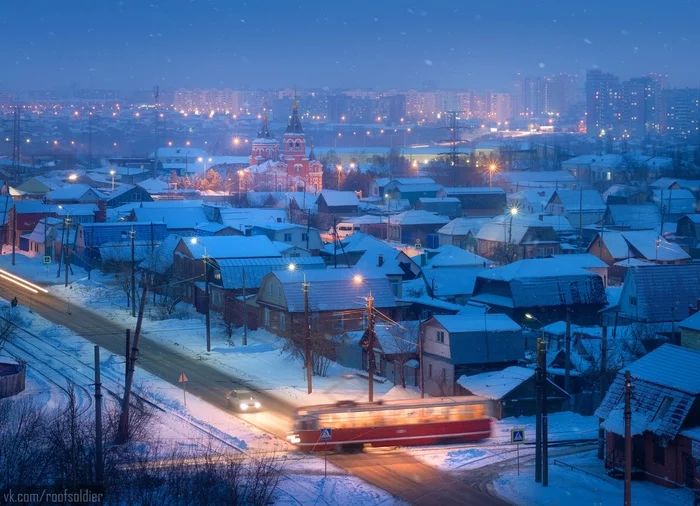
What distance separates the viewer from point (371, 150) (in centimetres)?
8731

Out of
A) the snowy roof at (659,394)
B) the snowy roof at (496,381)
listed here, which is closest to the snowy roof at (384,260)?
the snowy roof at (496,381)

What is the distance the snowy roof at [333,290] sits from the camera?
2053cm

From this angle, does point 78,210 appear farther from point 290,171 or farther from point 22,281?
point 290,171

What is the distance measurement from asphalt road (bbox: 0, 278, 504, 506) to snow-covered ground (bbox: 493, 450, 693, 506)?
42 cm

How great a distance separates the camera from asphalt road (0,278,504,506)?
39.0 feet

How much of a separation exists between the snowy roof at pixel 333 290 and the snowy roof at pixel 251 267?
1701mm

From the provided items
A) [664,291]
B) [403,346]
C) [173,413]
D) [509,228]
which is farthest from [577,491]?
[509,228]

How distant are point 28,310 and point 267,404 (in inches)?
369

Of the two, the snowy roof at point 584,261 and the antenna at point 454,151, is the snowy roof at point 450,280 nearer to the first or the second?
the snowy roof at point 584,261

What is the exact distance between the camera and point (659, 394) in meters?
12.7

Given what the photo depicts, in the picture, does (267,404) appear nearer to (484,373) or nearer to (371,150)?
(484,373)

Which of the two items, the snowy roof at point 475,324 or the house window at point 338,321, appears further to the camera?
the house window at point 338,321

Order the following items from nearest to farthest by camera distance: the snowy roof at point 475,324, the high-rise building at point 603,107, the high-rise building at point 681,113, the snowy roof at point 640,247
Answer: the snowy roof at point 475,324 < the snowy roof at point 640,247 < the high-rise building at point 681,113 < the high-rise building at point 603,107

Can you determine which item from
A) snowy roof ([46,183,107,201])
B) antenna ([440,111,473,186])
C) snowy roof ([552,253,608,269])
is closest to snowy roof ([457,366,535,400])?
snowy roof ([552,253,608,269])
